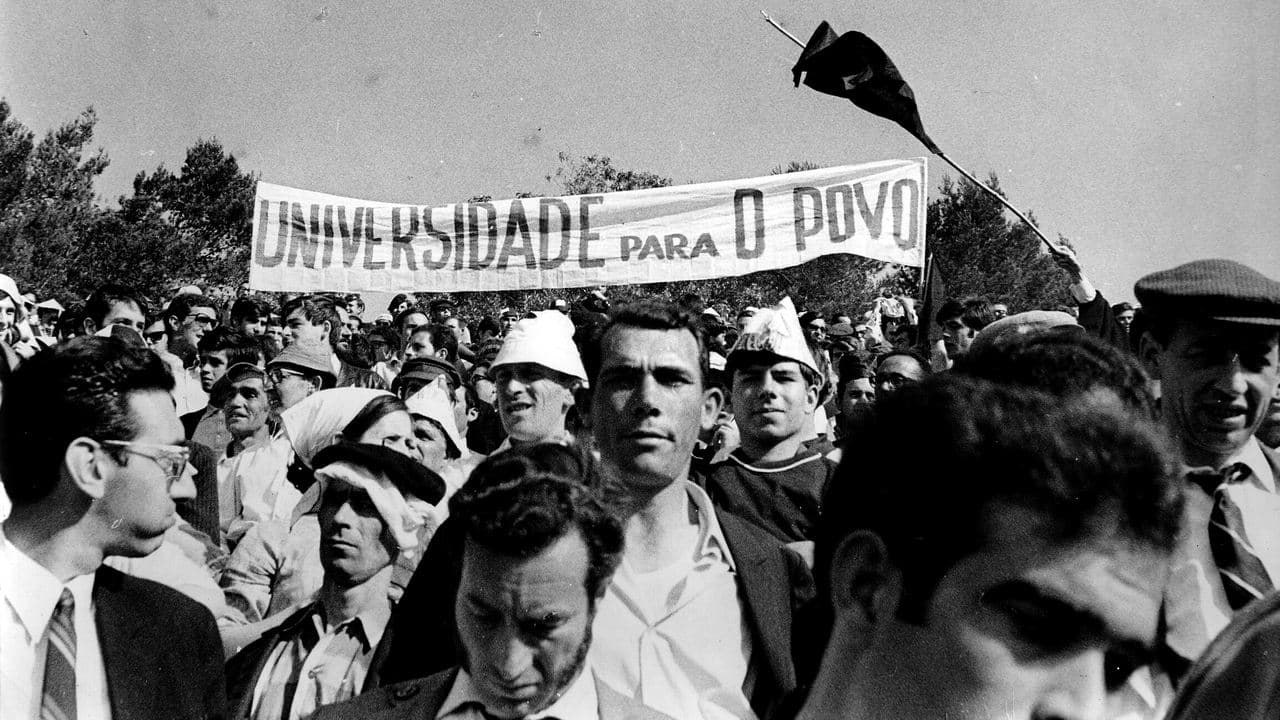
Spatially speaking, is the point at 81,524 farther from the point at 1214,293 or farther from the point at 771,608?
the point at 1214,293

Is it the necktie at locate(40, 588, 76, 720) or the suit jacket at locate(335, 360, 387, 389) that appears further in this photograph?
the suit jacket at locate(335, 360, 387, 389)

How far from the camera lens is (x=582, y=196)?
4543 mm

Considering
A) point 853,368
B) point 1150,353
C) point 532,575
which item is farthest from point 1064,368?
point 853,368

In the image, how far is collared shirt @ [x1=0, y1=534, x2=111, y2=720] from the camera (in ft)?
6.70

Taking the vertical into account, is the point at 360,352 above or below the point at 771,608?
above

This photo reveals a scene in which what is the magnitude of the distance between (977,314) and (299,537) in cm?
205

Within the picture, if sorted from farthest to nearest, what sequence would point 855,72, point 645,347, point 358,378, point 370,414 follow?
point 358,378
point 370,414
point 855,72
point 645,347

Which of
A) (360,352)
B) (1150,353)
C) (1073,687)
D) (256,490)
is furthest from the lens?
(360,352)

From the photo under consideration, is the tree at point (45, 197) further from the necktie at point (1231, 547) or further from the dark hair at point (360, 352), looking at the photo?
the necktie at point (1231, 547)

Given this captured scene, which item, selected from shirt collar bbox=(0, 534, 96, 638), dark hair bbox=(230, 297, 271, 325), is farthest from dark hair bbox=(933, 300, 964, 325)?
dark hair bbox=(230, 297, 271, 325)

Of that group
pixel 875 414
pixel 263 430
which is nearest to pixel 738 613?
pixel 875 414

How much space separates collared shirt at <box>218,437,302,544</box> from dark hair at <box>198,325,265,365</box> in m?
0.74

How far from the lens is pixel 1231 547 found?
2025 millimetres

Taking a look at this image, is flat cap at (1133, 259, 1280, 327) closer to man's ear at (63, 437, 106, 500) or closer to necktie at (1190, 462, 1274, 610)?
necktie at (1190, 462, 1274, 610)
